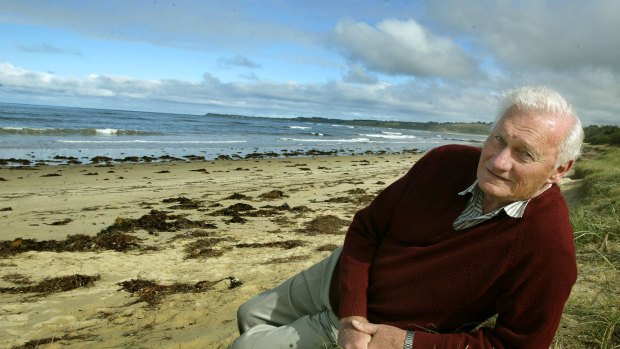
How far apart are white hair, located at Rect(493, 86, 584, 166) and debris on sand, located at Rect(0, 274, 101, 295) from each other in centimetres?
458

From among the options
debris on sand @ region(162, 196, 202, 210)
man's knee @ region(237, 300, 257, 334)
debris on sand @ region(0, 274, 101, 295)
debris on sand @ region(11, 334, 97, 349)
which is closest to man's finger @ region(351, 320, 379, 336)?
man's knee @ region(237, 300, 257, 334)

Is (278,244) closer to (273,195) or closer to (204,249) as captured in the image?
(204,249)

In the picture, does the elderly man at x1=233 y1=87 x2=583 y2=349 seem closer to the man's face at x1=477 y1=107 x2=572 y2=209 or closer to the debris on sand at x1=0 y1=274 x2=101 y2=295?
the man's face at x1=477 y1=107 x2=572 y2=209

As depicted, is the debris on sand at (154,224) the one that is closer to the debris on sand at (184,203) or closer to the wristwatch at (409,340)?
the debris on sand at (184,203)

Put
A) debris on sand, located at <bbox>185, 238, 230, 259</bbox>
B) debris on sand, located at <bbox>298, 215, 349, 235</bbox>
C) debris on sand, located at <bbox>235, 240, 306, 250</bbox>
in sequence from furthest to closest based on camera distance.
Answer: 1. debris on sand, located at <bbox>298, 215, 349, 235</bbox>
2. debris on sand, located at <bbox>235, 240, 306, 250</bbox>
3. debris on sand, located at <bbox>185, 238, 230, 259</bbox>

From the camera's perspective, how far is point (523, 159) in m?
1.97

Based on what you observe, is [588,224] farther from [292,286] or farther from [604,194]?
[292,286]

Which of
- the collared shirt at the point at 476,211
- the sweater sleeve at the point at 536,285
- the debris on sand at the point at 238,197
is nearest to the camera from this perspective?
the sweater sleeve at the point at 536,285

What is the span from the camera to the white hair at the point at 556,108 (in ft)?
6.35

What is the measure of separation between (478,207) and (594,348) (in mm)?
1195

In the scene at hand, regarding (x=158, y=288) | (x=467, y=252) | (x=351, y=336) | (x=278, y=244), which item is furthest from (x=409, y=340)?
(x=278, y=244)

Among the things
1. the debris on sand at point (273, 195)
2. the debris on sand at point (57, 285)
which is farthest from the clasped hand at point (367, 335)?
the debris on sand at point (273, 195)

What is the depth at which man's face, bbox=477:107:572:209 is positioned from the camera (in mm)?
1938

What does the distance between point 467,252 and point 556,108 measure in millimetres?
702
